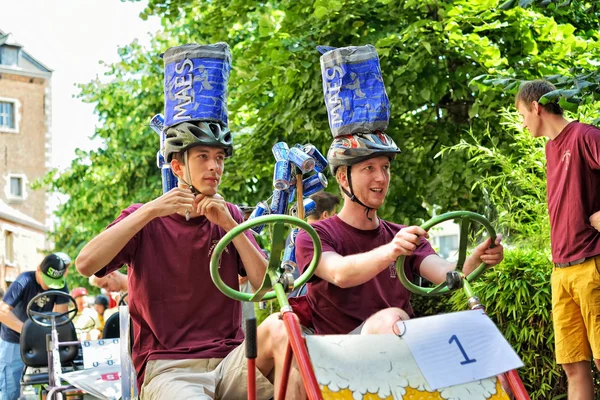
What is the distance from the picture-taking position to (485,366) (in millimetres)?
3270

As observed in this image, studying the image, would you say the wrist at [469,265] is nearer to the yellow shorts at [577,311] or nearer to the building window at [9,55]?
the yellow shorts at [577,311]

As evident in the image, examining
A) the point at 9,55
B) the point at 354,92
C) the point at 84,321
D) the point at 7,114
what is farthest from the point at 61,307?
the point at 9,55

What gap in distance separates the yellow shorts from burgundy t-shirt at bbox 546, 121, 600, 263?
9cm

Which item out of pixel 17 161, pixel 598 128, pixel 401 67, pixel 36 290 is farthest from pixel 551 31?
pixel 17 161

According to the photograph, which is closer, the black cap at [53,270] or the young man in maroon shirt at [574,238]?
the young man in maroon shirt at [574,238]

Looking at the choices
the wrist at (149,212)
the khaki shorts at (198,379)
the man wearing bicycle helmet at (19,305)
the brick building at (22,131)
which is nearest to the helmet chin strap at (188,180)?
the wrist at (149,212)

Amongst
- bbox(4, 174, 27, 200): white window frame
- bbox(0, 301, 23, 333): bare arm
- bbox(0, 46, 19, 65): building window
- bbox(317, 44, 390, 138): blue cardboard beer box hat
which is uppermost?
bbox(0, 46, 19, 65): building window

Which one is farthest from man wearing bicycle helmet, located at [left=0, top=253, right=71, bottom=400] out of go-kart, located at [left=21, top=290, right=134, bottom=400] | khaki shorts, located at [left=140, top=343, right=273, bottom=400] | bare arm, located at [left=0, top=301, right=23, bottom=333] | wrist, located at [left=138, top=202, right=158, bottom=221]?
wrist, located at [left=138, top=202, right=158, bottom=221]

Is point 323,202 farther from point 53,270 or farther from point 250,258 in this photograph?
point 250,258

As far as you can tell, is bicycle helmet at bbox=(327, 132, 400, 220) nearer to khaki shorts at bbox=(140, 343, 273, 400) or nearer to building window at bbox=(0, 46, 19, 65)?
khaki shorts at bbox=(140, 343, 273, 400)

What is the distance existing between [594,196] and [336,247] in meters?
2.14

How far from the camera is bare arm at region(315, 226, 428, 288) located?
3.31m

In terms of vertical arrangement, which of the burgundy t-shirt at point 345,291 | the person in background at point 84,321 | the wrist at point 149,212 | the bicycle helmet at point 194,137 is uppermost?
the bicycle helmet at point 194,137

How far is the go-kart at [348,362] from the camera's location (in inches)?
121
